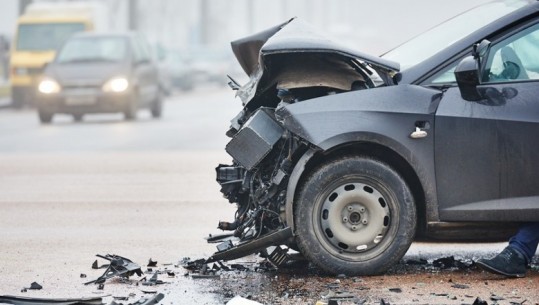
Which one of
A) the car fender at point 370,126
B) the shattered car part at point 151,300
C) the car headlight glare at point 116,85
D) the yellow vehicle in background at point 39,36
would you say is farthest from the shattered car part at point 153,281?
the yellow vehicle in background at point 39,36

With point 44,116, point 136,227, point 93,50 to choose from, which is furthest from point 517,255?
point 44,116

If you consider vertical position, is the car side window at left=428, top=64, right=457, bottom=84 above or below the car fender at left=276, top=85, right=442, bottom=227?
above

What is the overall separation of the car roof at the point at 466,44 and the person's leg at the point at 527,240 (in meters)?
1.08

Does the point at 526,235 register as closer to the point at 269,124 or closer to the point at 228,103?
the point at 269,124

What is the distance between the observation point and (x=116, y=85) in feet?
87.2

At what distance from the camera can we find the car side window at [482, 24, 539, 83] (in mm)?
7637

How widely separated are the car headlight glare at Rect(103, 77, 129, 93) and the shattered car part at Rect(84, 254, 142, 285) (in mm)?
18773

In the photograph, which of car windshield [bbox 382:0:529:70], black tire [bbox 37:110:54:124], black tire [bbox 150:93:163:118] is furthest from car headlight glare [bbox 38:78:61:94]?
car windshield [bbox 382:0:529:70]

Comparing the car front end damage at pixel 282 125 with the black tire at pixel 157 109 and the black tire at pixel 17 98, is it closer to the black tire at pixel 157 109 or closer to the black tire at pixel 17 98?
A: the black tire at pixel 157 109

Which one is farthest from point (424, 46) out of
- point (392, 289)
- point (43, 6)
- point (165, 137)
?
point (43, 6)

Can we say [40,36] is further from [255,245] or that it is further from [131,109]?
[255,245]

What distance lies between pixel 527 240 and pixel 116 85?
19.8 m

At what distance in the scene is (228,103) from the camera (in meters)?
38.4

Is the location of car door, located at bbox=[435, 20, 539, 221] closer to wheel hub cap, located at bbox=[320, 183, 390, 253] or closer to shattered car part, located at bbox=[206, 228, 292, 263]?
wheel hub cap, located at bbox=[320, 183, 390, 253]
